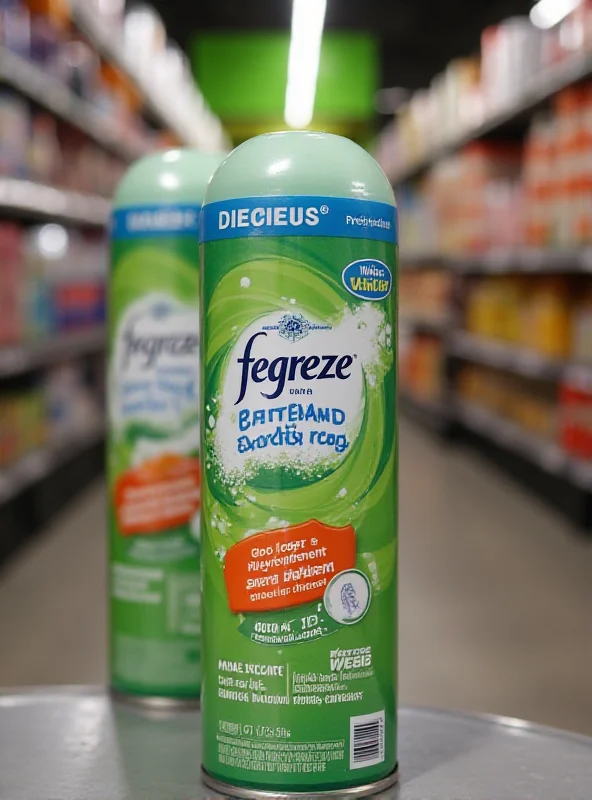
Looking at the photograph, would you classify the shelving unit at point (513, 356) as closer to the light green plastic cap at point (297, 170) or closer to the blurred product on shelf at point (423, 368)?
the blurred product on shelf at point (423, 368)

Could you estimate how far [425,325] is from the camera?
26.3 ft

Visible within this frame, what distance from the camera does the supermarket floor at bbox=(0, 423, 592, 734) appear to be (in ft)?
8.50

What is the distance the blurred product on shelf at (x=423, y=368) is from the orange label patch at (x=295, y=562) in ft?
20.2

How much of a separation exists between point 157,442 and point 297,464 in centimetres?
27

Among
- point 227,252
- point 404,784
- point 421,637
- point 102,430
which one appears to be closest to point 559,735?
point 404,784

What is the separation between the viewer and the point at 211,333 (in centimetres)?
89

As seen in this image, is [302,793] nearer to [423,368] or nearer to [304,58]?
[423,368]

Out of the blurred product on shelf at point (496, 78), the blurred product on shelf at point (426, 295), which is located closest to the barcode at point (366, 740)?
the blurred product on shelf at point (496, 78)

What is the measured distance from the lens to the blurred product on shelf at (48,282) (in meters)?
3.87

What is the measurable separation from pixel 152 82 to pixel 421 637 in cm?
511

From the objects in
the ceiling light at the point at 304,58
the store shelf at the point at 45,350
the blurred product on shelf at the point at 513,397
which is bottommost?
the blurred product on shelf at the point at 513,397

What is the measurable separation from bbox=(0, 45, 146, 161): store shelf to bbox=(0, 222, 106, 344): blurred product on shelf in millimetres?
528

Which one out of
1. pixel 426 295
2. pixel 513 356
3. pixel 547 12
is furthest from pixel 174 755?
pixel 547 12

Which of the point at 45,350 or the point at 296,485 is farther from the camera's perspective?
the point at 45,350
